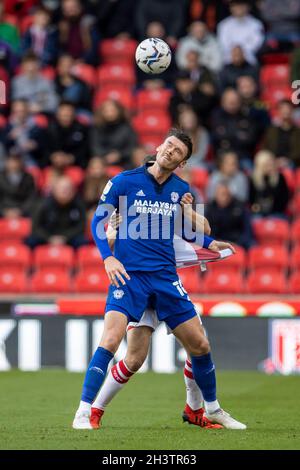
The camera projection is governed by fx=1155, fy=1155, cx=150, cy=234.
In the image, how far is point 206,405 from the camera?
27.9 feet

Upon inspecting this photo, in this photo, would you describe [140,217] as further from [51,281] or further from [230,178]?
[230,178]

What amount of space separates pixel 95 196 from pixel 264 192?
2.29 meters

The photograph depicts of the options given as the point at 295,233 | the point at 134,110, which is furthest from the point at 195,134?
the point at 295,233

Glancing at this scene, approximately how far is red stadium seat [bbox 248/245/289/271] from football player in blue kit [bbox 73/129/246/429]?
21.6 feet

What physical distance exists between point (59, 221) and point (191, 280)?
2074 millimetres

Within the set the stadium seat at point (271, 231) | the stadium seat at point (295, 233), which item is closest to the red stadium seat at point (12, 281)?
the stadium seat at point (271, 231)

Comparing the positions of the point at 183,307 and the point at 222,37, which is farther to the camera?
the point at 222,37

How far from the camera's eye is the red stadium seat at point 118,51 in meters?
18.8

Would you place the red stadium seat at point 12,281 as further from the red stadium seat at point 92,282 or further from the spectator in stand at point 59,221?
the red stadium seat at point 92,282

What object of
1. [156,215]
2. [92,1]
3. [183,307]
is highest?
[92,1]

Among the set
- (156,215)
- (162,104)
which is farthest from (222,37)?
(156,215)

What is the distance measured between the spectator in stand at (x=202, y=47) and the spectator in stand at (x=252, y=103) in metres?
0.93

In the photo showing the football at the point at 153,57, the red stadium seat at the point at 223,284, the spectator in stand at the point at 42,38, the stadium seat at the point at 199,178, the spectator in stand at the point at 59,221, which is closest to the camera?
the football at the point at 153,57
